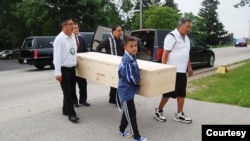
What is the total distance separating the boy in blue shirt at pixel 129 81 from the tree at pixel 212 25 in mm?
74529

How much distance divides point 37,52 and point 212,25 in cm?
7066

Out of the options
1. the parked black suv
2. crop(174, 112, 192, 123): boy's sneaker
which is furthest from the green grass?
crop(174, 112, 192, 123): boy's sneaker

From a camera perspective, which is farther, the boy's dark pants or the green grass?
the green grass

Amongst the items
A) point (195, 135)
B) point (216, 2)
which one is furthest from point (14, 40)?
point (216, 2)

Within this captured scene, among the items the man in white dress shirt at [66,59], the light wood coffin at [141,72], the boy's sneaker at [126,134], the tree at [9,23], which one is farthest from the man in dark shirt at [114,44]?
the tree at [9,23]

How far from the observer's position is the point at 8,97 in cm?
967

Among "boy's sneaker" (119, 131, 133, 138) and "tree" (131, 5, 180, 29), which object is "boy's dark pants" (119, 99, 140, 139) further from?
"tree" (131, 5, 180, 29)

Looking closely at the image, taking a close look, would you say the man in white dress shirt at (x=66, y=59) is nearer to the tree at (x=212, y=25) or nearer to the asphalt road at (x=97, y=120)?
the asphalt road at (x=97, y=120)

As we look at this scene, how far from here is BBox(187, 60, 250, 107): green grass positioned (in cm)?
788

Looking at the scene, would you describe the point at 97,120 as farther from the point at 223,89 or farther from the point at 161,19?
the point at 161,19

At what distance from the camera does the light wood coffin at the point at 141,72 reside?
5262 millimetres

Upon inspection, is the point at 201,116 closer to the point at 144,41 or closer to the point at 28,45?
the point at 144,41

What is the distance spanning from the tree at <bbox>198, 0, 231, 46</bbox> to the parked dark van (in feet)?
207

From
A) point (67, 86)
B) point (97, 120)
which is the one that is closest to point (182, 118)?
point (97, 120)
